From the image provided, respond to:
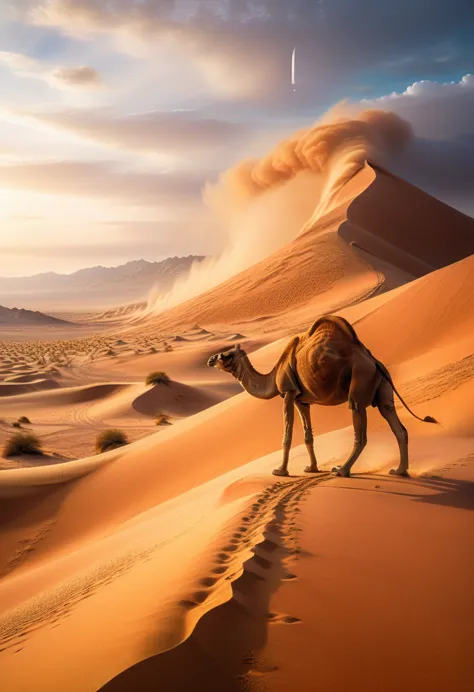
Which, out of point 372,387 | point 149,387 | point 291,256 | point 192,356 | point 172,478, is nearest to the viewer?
point 372,387

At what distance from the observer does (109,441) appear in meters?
17.5

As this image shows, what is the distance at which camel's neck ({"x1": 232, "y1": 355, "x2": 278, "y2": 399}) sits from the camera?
8.48 meters

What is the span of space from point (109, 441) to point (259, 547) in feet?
44.5

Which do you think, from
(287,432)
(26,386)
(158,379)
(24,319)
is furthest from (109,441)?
(24,319)

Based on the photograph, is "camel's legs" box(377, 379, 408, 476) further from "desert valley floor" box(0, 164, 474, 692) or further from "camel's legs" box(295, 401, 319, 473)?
"camel's legs" box(295, 401, 319, 473)

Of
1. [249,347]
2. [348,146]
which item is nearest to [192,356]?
[249,347]

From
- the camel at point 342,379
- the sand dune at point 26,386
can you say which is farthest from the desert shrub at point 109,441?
the sand dune at point 26,386

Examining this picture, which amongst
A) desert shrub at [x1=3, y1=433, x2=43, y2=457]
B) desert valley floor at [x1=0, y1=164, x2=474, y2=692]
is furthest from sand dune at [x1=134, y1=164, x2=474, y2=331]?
desert valley floor at [x1=0, y1=164, x2=474, y2=692]

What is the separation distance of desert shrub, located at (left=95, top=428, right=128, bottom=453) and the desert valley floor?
→ 856 millimetres

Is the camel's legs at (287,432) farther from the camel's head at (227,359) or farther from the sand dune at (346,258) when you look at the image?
the sand dune at (346,258)

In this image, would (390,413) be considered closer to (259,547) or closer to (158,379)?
(259,547)

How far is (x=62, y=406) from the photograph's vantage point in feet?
84.0

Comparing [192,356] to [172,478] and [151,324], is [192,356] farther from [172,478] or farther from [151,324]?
[151,324]

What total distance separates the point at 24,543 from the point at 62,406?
15.8m
